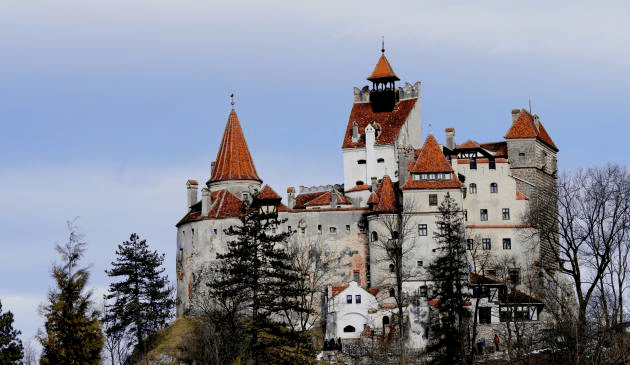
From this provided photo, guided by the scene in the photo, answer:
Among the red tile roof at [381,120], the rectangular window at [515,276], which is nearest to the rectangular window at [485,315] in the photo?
the rectangular window at [515,276]

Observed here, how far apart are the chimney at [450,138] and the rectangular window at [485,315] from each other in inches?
694

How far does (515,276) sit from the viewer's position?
93500 millimetres

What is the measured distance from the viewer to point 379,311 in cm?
8994

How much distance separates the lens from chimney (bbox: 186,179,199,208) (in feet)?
340

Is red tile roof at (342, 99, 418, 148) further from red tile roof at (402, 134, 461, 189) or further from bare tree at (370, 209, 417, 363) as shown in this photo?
bare tree at (370, 209, 417, 363)

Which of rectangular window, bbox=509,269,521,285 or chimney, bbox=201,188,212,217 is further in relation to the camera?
chimney, bbox=201,188,212,217

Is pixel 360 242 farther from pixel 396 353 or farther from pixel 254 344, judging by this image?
→ pixel 254 344

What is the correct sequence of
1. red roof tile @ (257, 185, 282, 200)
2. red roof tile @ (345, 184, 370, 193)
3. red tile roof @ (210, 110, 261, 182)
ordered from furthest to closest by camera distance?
red tile roof @ (210, 110, 261, 182)
red roof tile @ (345, 184, 370, 193)
red roof tile @ (257, 185, 282, 200)

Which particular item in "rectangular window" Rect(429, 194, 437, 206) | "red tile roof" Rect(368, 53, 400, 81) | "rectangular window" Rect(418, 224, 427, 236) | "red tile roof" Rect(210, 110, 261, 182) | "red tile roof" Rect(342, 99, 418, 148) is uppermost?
"red tile roof" Rect(368, 53, 400, 81)

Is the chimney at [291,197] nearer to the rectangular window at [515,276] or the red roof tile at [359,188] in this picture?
the red roof tile at [359,188]

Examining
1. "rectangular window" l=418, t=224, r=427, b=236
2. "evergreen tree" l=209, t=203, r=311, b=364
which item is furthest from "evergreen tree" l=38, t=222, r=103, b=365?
"rectangular window" l=418, t=224, r=427, b=236

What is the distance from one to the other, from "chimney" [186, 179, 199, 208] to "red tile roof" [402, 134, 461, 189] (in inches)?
756

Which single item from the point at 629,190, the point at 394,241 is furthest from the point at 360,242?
the point at 629,190

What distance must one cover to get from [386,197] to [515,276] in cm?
1108
